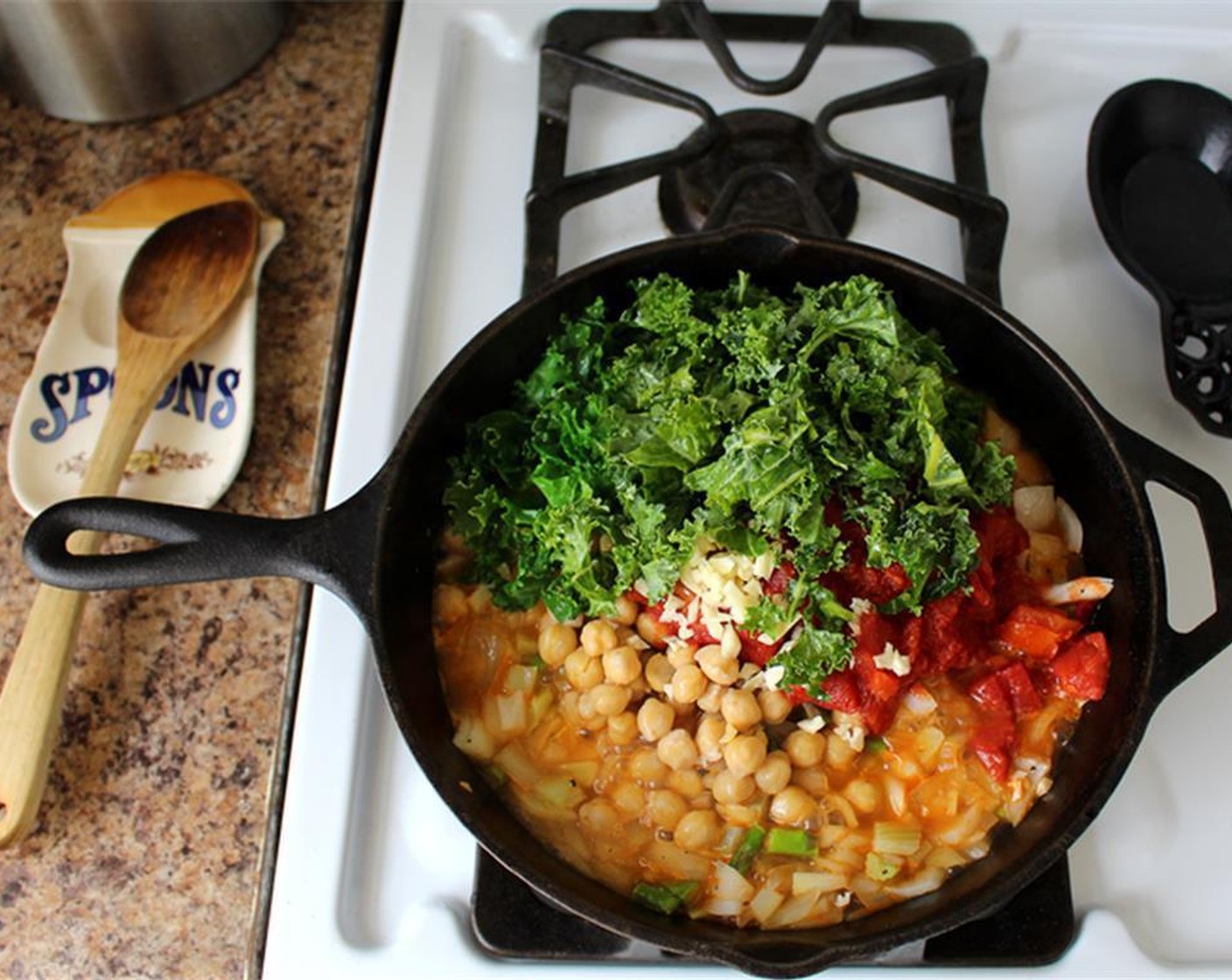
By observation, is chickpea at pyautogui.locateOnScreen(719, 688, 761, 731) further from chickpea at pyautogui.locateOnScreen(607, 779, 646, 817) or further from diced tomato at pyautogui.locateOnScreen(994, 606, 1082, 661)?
diced tomato at pyautogui.locateOnScreen(994, 606, 1082, 661)

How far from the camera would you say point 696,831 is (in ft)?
4.50

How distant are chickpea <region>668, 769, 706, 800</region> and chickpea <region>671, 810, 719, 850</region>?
0.03m

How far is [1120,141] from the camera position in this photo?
5.86 ft

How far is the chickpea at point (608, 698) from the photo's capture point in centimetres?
141

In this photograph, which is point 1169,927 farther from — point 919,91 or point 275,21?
point 275,21

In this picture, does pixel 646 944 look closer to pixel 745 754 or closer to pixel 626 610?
pixel 745 754

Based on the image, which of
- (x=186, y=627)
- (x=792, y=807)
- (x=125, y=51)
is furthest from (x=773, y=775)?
(x=125, y=51)

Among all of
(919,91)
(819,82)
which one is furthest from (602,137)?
(919,91)

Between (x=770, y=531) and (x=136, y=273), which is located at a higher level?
(x=136, y=273)

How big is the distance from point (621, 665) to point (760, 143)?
2.67ft

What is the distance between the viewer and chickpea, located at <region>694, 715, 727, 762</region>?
4.58 feet

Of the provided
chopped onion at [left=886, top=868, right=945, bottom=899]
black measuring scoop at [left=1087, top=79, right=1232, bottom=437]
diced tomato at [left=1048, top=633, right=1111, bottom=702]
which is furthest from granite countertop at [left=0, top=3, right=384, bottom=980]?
black measuring scoop at [left=1087, top=79, right=1232, bottom=437]

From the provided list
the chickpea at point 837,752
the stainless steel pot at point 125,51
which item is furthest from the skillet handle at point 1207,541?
the stainless steel pot at point 125,51

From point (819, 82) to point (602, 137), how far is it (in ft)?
1.16
